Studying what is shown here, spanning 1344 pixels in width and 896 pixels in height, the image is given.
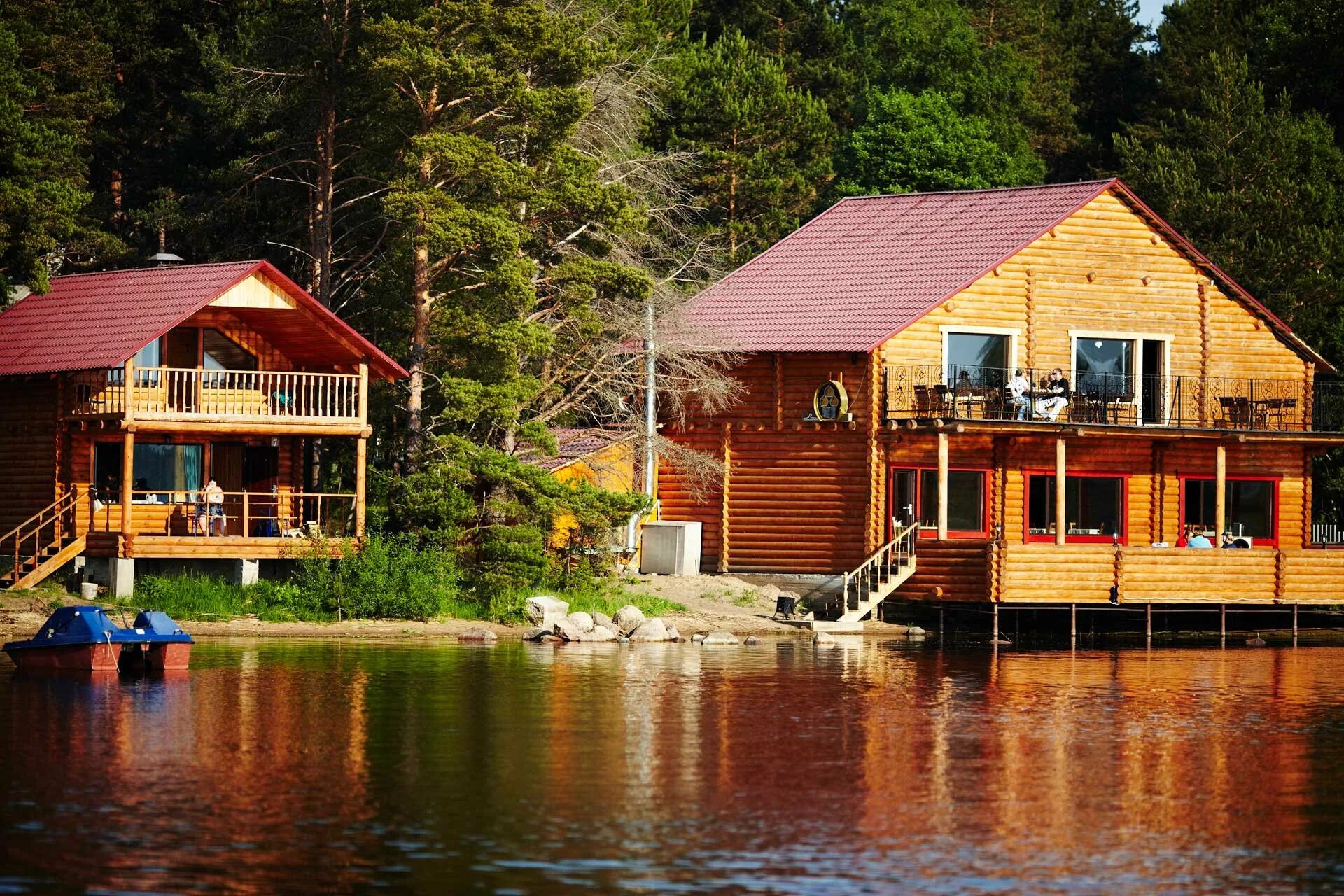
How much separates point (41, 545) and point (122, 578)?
12.1 ft

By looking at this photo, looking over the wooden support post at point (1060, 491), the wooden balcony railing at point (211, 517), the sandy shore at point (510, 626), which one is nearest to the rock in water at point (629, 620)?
the sandy shore at point (510, 626)

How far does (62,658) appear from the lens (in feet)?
105

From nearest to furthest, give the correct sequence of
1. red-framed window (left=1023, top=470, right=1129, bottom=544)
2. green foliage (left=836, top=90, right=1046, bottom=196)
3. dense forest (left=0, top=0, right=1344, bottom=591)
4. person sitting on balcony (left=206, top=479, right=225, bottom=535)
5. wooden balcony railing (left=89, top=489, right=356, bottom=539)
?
1. wooden balcony railing (left=89, top=489, right=356, bottom=539)
2. person sitting on balcony (left=206, top=479, right=225, bottom=535)
3. dense forest (left=0, top=0, right=1344, bottom=591)
4. red-framed window (left=1023, top=470, right=1129, bottom=544)
5. green foliage (left=836, top=90, right=1046, bottom=196)

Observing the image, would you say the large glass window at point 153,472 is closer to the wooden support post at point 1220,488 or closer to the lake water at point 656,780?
the lake water at point 656,780

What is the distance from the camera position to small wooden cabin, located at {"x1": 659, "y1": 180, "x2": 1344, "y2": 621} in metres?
44.8

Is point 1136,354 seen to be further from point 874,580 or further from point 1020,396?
point 874,580

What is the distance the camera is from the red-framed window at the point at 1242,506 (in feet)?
162

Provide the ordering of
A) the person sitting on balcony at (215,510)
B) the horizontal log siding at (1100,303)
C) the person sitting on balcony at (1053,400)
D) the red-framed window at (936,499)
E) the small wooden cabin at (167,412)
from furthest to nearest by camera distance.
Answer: the horizontal log siding at (1100,303) < the red-framed window at (936,499) < the person sitting on balcony at (1053,400) < the person sitting on balcony at (215,510) < the small wooden cabin at (167,412)

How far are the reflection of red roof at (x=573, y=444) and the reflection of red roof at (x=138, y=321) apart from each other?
354 centimetres

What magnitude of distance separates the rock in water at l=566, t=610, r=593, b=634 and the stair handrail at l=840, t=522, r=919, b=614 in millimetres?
5880

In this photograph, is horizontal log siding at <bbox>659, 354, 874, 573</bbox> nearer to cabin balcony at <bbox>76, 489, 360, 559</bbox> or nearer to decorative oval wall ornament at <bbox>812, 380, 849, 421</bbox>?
decorative oval wall ornament at <bbox>812, 380, 849, 421</bbox>

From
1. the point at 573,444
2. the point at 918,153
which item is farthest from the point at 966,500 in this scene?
the point at 918,153

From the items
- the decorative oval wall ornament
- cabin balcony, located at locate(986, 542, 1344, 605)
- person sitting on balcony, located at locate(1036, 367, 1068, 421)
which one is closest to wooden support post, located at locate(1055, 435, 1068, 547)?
person sitting on balcony, located at locate(1036, 367, 1068, 421)

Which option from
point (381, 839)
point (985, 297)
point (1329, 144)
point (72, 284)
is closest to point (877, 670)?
point (985, 297)
